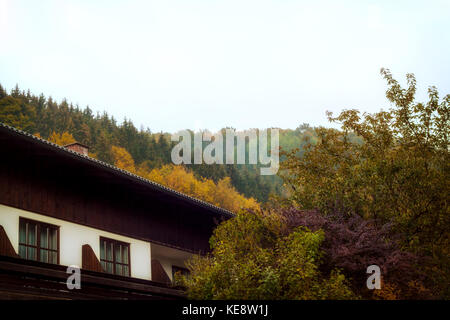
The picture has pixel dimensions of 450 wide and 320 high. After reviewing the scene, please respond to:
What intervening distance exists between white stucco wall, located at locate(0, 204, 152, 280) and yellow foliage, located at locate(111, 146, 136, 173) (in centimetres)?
5550

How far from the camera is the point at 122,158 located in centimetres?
7588

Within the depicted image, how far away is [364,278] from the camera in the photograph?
1481 centimetres

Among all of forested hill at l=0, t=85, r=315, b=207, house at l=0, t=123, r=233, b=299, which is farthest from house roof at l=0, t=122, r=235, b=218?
forested hill at l=0, t=85, r=315, b=207

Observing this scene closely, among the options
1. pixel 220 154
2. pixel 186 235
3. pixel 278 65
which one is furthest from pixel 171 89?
pixel 186 235

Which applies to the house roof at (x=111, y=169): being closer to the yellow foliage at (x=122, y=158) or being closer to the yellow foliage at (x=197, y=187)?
the yellow foliage at (x=197, y=187)

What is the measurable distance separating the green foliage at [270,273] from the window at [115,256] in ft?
9.24

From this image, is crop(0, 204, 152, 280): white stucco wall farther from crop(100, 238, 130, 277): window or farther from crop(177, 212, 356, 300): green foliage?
crop(177, 212, 356, 300): green foliage

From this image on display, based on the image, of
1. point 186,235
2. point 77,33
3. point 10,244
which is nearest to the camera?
point 10,244

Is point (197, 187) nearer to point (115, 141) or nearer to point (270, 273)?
point (115, 141)

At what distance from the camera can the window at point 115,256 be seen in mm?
16781

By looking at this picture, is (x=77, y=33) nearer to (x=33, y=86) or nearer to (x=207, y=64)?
(x=207, y=64)
